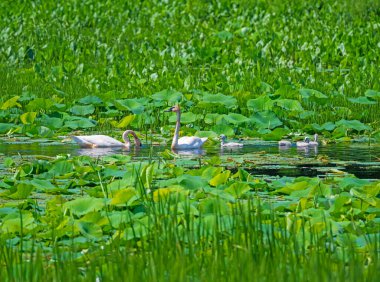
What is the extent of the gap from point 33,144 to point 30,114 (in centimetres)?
100

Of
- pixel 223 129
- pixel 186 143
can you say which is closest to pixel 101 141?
pixel 186 143

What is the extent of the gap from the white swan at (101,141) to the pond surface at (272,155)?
0.23ft

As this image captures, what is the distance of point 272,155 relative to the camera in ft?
30.7

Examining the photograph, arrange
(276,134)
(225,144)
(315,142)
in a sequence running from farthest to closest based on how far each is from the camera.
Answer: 1. (276,134)
2. (315,142)
3. (225,144)

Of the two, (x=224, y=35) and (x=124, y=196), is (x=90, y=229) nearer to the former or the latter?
(x=124, y=196)

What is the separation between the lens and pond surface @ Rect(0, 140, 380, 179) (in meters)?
8.49

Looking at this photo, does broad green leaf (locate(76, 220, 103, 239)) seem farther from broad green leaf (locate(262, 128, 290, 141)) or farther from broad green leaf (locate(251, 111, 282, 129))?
broad green leaf (locate(251, 111, 282, 129))

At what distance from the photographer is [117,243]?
4.77 m

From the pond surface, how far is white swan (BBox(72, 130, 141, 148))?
71mm

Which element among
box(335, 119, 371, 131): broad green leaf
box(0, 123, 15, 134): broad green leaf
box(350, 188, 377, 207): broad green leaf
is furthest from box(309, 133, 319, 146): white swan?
box(350, 188, 377, 207): broad green leaf

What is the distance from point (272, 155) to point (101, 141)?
61.7 inches

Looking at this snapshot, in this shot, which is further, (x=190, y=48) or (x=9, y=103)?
(x=190, y=48)

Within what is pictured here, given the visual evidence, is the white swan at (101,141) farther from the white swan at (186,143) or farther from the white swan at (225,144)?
the white swan at (225,144)

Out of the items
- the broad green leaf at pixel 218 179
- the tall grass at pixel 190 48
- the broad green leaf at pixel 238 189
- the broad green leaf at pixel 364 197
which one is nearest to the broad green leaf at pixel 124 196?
the broad green leaf at pixel 238 189
